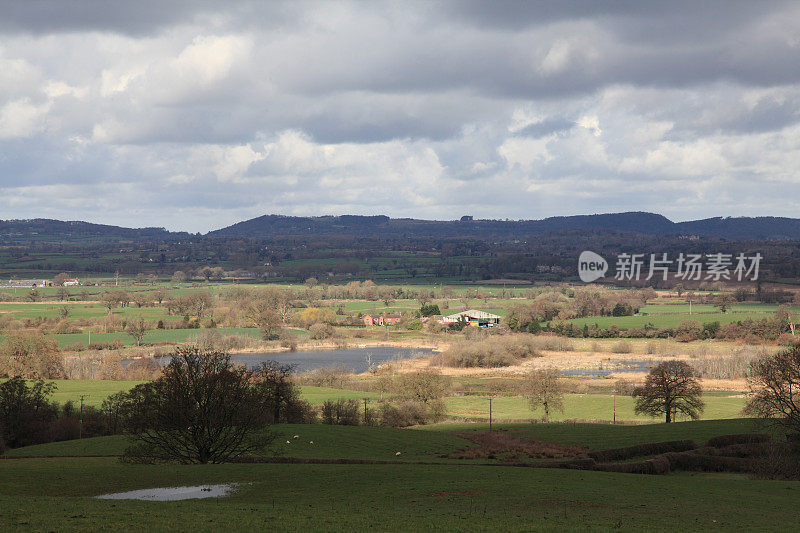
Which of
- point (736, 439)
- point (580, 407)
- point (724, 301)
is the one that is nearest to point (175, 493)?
point (736, 439)

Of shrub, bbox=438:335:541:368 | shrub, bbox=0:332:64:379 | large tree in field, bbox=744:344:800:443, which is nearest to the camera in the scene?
large tree in field, bbox=744:344:800:443

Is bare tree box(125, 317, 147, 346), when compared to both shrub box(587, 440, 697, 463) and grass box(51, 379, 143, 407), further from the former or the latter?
shrub box(587, 440, 697, 463)

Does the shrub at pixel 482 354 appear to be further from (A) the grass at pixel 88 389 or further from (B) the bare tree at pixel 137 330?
(B) the bare tree at pixel 137 330

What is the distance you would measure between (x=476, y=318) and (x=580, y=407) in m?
93.2

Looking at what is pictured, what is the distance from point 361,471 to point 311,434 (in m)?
19.8

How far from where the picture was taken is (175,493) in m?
31.4

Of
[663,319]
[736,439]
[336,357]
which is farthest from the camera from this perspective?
[663,319]

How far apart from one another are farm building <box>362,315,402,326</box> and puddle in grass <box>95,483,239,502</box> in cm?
14728

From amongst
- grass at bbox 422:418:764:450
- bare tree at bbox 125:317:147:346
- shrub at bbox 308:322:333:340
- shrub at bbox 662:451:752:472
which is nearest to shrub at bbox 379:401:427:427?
grass at bbox 422:418:764:450

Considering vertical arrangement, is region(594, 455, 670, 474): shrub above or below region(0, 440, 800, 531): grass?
below

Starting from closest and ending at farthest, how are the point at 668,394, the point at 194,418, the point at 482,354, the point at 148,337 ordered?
1. the point at 194,418
2. the point at 668,394
3. the point at 482,354
4. the point at 148,337

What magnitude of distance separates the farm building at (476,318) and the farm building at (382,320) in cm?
1293

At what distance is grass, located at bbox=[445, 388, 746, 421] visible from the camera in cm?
7888

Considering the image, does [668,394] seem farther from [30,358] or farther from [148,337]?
[148,337]
